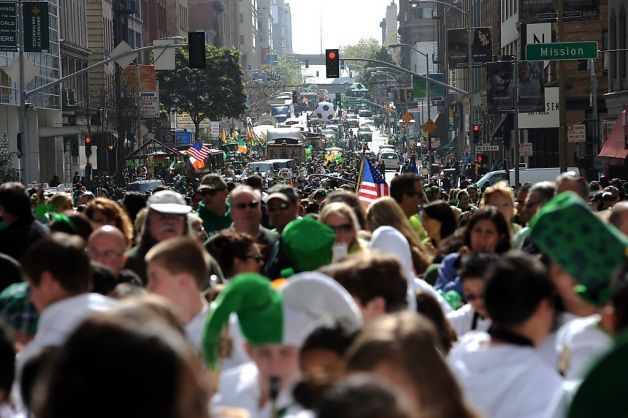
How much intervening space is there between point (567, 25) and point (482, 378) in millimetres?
55654

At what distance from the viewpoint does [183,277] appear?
6.13m

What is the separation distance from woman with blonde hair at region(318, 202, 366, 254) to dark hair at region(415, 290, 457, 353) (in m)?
2.37

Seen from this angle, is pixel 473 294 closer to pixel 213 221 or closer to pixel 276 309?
pixel 276 309

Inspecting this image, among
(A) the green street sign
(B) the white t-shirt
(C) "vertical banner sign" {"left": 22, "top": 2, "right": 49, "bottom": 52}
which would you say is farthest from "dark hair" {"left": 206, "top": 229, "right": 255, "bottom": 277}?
(C) "vertical banner sign" {"left": 22, "top": 2, "right": 49, "bottom": 52}

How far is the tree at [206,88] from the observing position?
337 feet

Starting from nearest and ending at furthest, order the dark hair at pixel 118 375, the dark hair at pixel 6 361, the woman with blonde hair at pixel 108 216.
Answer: the dark hair at pixel 118 375
the dark hair at pixel 6 361
the woman with blonde hair at pixel 108 216

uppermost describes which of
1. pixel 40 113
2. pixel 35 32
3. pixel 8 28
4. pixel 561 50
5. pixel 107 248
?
pixel 35 32

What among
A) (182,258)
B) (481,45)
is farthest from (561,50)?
(481,45)

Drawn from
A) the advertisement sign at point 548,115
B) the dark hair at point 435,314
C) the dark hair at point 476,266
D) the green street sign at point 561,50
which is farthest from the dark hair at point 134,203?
the advertisement sign at point 548,115

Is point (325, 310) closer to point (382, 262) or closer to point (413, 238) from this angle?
point (382, 262)

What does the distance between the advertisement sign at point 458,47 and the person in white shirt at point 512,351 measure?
5738 cm

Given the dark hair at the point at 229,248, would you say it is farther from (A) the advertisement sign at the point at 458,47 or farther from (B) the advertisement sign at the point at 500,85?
(A) the advertisement sign at the point at 458,47

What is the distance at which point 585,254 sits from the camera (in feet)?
18.6

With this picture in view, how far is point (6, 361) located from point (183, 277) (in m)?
1.18
